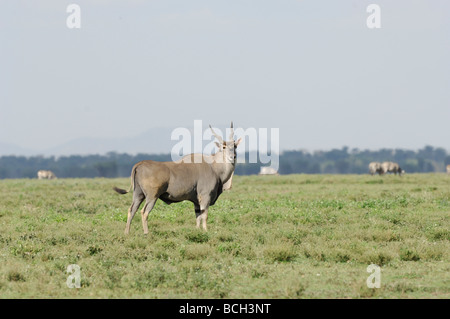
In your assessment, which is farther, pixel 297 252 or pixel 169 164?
pixel 169 164

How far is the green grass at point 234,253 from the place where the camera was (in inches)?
433

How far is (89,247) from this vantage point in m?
14.5

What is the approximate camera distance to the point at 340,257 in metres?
13.8

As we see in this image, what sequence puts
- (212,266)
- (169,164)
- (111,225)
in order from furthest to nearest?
(111,225)
(169,164)
(212,266)

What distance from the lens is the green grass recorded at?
11000 mm

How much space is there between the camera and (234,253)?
14164 mm

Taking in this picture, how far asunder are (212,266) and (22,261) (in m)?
4.29

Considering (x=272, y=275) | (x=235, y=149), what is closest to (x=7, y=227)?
(x=235, y=149)
